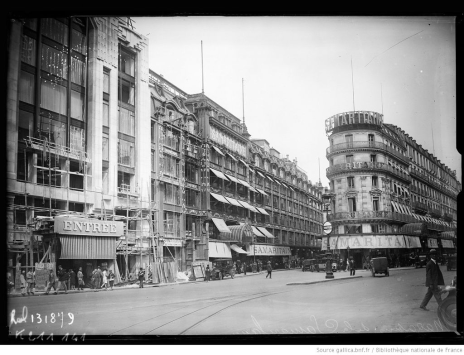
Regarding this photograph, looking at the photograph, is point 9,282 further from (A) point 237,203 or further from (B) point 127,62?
(B) point 127,62

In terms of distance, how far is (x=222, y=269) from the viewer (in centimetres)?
870

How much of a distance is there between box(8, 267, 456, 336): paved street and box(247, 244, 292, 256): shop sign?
797 millimetres

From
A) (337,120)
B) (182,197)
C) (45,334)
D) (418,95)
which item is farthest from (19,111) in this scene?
(418,95)

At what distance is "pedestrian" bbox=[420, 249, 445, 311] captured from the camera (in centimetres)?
797

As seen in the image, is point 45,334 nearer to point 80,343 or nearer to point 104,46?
point 80,343

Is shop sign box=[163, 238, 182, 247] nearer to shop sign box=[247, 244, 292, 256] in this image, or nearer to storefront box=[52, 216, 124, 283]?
storefront box=[52, 216, 124, 283]

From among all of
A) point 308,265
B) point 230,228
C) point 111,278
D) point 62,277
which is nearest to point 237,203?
point 230,228

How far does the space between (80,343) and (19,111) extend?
13.5 feet

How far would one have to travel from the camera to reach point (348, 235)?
353 inches

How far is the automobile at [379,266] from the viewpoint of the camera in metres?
8.47

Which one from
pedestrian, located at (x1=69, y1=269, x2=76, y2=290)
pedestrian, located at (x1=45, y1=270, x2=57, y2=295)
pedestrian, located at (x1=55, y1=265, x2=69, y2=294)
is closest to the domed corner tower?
pedestrian, located at (x1=69, y1=269, x2=76, y2=290)

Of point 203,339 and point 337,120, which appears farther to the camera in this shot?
point 337,120
